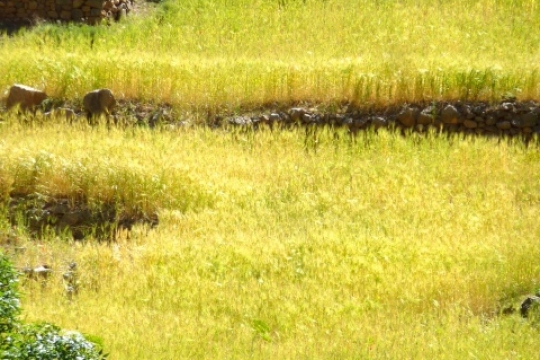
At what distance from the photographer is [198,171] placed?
12.7 metres

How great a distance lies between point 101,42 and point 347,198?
762 cm

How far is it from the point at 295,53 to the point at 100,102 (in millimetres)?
3496

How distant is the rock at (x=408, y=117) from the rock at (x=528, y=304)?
A: 6.76 m

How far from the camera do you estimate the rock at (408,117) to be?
1500 cm

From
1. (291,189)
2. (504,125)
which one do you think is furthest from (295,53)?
(291,189)

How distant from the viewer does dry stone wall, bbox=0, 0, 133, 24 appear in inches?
784

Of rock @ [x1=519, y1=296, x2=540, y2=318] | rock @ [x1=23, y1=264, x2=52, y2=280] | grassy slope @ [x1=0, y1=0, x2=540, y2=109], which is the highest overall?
grassy slope @ [x1=0, y1=0, x2=540, y2=109]

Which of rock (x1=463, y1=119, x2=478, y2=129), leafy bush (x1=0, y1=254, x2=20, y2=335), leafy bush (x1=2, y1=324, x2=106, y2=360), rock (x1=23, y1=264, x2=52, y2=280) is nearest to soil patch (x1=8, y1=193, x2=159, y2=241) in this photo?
rock (x1=23, y1=264, x2=52, y2=280)

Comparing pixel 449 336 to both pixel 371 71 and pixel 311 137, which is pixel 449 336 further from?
pixel 371 71

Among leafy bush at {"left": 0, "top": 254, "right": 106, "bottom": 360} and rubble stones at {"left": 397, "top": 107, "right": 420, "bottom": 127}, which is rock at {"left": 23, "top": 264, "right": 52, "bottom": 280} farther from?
rubble stones at {"left": 397, "top": 107, "right": 420, "bottom": 127}

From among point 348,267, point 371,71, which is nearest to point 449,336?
point 348,267

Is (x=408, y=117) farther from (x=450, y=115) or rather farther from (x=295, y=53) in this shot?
(x=295, y=53)

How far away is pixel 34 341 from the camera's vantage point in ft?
21.6

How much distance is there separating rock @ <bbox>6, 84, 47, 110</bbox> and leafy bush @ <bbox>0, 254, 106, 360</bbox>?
29.7 ft
